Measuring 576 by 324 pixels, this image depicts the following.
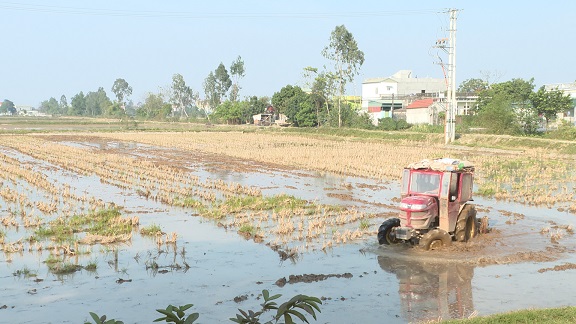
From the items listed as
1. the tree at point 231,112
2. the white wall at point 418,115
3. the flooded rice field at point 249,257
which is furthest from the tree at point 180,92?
the flooded rice field at point 249,257

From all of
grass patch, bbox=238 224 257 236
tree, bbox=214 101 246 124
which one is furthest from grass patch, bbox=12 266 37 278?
tree, bbox=214 101 246 124

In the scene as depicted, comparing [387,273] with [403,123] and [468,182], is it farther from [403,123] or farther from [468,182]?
[403,123]

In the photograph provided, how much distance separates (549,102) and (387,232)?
3868cm

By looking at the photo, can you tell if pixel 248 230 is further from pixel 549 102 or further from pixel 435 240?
pixel 549 102

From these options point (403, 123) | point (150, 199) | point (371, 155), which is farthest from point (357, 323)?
point (403, 123)

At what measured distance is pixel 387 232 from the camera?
12.2 metres

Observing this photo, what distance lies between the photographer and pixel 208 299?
880 centimetres

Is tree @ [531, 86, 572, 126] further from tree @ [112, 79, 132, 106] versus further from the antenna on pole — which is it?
tree @ [112, 79, 132, 106]

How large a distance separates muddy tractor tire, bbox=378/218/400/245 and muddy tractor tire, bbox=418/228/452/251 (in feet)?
2.32

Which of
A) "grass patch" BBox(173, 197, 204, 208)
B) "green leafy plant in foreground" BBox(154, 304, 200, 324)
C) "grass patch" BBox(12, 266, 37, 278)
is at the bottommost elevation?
"grass patch" BBox(12, 266, 37, 278)

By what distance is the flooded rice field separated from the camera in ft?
28.4

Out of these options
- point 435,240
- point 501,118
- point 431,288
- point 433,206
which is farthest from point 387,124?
point 431,288

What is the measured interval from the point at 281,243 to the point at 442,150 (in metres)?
25.9

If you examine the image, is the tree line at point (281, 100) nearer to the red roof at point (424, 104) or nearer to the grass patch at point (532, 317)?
the red roof at point (424, 104)
